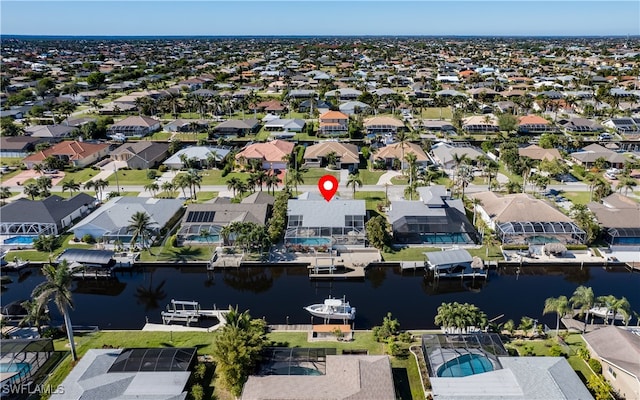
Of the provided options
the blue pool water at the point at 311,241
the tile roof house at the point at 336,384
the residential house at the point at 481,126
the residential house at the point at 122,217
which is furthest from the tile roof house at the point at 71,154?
the residential house at the point at 481,126

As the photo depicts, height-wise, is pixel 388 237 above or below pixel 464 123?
below

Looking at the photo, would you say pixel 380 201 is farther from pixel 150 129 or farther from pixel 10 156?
pixel 10 156

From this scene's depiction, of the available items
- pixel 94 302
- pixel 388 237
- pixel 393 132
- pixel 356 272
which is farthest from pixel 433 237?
pixel 393 132

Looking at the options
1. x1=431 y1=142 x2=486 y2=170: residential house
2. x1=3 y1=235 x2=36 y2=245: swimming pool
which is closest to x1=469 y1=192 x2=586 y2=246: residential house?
x1=431 y1=142 x2=486 y2=170: residential house

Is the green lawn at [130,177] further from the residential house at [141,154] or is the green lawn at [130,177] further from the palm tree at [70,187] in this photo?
the palm tree at [70,187]

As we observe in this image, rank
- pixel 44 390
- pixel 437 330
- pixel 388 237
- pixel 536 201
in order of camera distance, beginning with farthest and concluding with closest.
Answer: pixel 536 201 → pixel 388 237 → pixel 437 330 → pixel 44 390

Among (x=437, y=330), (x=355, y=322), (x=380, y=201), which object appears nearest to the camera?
(x=437, y=330)

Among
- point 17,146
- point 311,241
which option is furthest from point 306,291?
point 17,146

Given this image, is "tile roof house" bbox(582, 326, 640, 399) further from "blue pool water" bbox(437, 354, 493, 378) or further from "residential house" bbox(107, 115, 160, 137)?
"residential house" bbox(107, 115, 160, 137)
